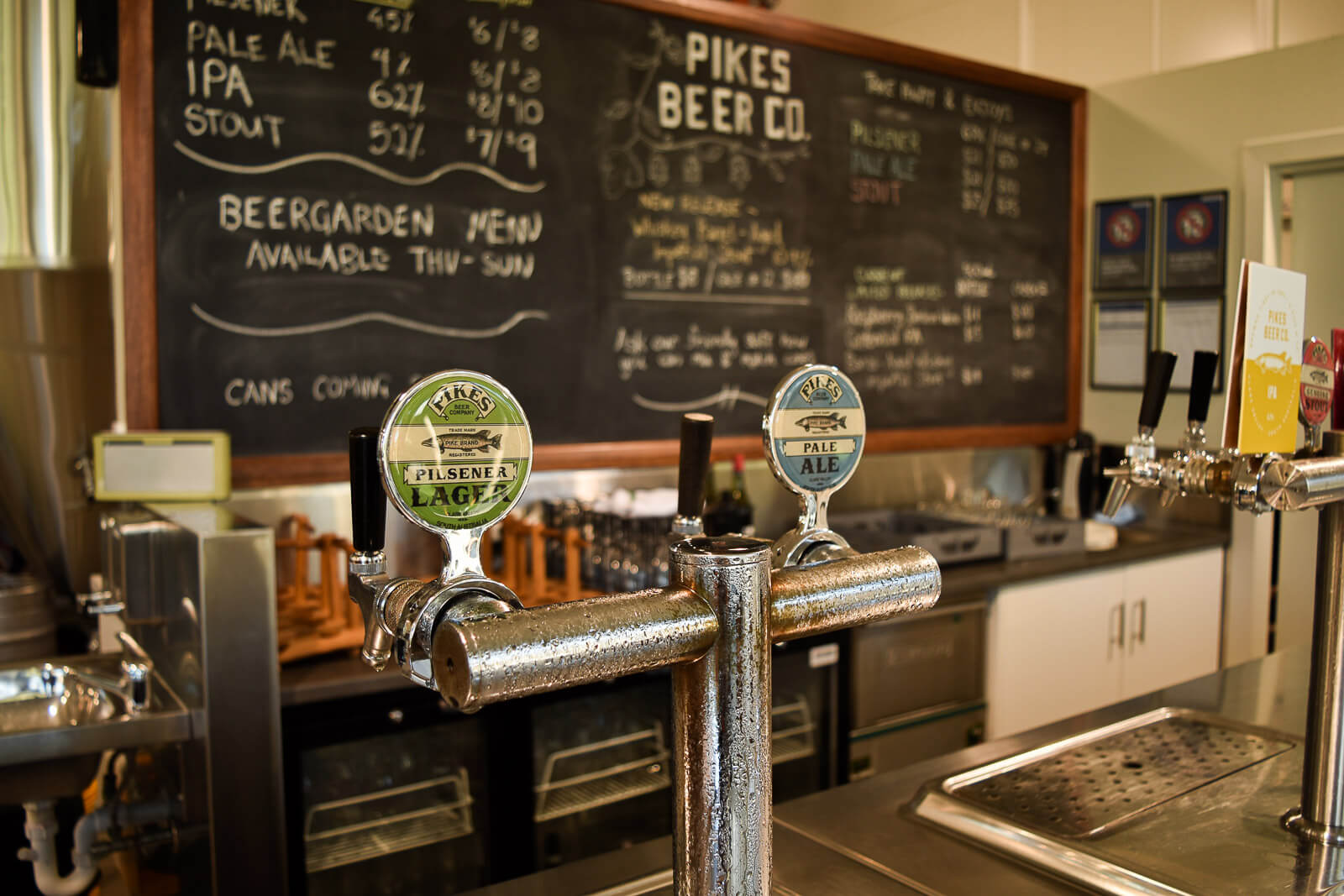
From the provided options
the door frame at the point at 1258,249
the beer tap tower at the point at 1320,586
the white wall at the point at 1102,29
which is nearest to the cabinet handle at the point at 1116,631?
the door frame at the point at 1258,249

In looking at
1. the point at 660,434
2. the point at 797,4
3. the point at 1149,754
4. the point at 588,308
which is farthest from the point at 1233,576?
the point at 797,4

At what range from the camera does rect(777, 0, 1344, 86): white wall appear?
3658mm

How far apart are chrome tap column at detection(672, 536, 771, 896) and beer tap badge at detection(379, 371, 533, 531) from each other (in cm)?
13

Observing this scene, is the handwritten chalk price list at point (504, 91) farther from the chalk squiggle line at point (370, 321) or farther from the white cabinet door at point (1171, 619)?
the white cabinet door at point (1171, 619)

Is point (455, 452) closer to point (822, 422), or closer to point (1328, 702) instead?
point (822, 422)

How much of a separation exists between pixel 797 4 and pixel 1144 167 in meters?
2.15

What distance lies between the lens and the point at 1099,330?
4.10 m

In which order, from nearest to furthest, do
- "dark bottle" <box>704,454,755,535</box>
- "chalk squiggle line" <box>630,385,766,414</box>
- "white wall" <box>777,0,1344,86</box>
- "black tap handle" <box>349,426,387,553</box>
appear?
1. "black tap handle" <box>349,426,387,553</box>
2. "dark bottle" <box>704,454,755,535</box>
3. "chalk squiggle line" <box>630,385,766,414</box>
4. "white wall" <box>777,0,1344,86</box>

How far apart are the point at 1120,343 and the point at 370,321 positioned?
2836 mm

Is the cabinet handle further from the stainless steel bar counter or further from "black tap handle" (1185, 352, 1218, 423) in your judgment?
"black tap handle" (1185, 352, 1218, 423)

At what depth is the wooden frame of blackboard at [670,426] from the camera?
7.58 ft

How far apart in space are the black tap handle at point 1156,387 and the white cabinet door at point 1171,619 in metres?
2.56

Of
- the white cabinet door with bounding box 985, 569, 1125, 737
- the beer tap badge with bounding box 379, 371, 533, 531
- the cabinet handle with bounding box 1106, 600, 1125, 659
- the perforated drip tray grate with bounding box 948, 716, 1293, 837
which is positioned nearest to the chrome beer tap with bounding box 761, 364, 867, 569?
the beer tap badge with bounding box 379, 371, 533, 531

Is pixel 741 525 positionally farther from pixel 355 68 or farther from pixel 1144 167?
pixel 1144 167
